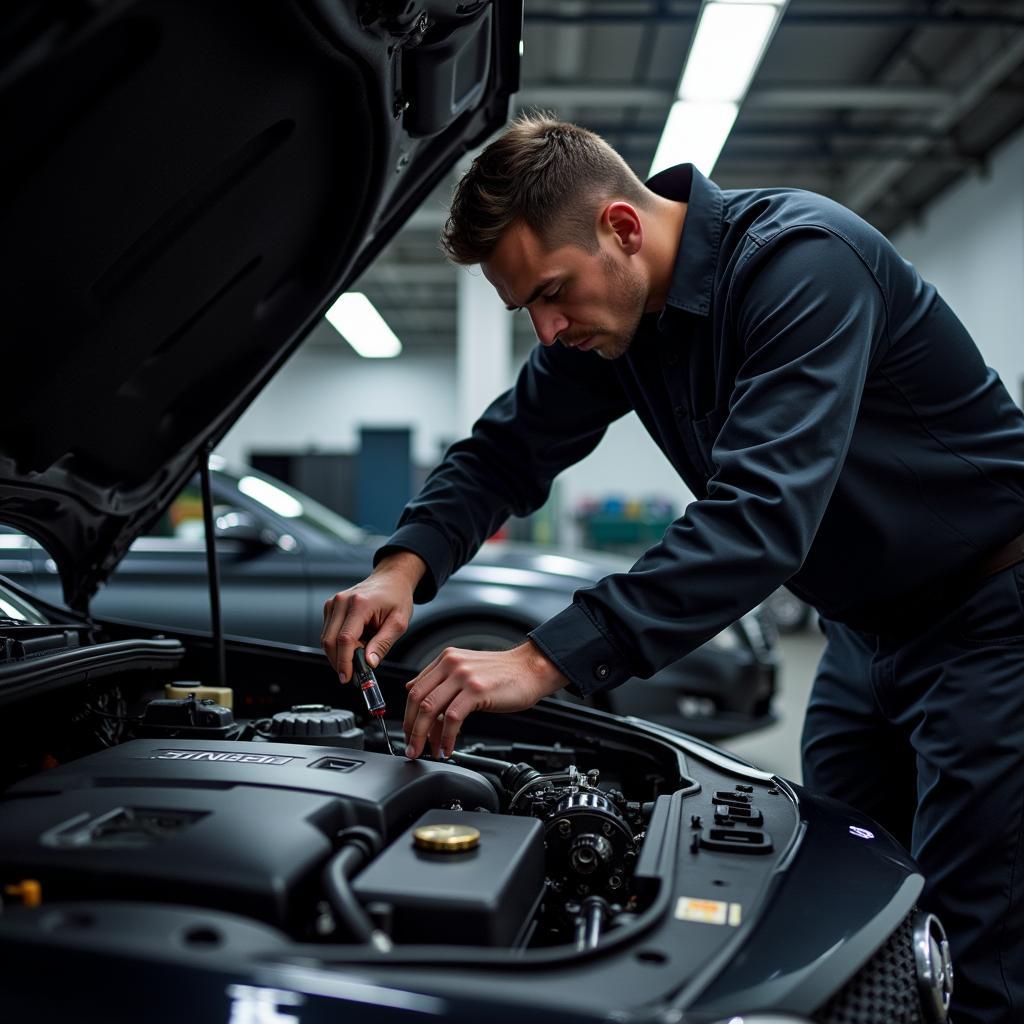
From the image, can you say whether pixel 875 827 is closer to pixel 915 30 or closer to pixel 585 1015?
pixel 585 1015

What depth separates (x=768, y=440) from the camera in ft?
4.01

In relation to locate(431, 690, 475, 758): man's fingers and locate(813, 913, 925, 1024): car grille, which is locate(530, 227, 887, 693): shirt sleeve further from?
locate(813, 913, 925, 1024): car grille

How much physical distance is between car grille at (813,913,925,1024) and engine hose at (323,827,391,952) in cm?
38

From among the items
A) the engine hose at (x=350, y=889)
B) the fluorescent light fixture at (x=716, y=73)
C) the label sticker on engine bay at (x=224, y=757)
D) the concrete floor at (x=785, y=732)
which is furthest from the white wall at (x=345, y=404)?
the engine hose at (x=350, y=889)

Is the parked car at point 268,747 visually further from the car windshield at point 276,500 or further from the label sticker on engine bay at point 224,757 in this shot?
the car windshield at point 276,500

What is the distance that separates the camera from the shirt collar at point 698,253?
1521 mm

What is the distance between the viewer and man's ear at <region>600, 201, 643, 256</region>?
147 centimetres

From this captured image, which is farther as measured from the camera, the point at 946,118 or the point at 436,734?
the point at 946,118

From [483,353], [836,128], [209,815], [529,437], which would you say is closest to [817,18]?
[836,128]

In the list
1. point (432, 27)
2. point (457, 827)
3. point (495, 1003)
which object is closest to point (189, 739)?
point (457, 827)

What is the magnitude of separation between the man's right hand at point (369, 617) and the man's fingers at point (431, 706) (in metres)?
0.34

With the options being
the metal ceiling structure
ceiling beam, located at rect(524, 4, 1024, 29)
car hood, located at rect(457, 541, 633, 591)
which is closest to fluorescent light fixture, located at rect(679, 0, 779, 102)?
the metal ceiling structure

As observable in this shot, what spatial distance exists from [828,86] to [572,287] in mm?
6303

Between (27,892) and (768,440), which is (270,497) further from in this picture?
(27,892)
